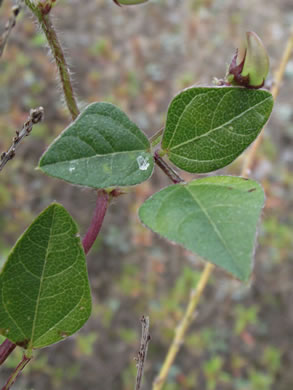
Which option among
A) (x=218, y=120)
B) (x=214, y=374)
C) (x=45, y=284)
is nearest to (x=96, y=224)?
(x=45, y=284)

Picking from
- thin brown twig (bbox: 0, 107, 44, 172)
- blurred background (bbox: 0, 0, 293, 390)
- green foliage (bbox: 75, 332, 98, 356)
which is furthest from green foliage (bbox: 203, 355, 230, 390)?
thin brown twig (bbox: 0, 107, 44, 172)

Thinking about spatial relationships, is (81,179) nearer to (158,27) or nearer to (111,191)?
(111,191)

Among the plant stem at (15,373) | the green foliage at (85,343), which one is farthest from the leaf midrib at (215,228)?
the green foliage at (85,343)

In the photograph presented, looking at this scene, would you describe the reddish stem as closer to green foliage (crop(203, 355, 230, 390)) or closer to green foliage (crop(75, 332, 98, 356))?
green foliage (crop(75, 332, 98, 356))

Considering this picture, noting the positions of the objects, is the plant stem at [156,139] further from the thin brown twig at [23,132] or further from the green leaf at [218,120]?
the thin brown twig at [23,132]

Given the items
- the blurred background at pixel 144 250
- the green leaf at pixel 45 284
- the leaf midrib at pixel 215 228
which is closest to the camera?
the leaf midrib at pixel 215 228

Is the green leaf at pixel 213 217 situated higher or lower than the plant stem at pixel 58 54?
lower

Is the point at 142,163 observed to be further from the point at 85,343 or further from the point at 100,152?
the point at 85,343
